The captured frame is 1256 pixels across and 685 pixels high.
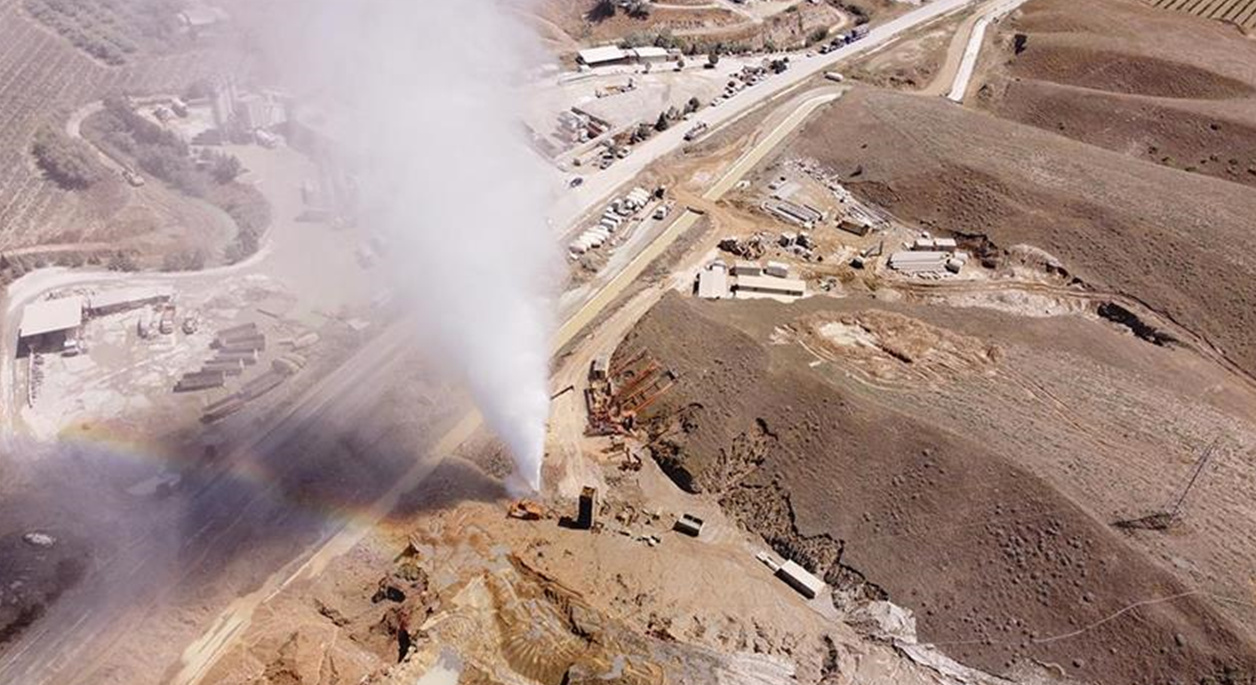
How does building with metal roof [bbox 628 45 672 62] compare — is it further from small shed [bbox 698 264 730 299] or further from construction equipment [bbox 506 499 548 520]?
construction equipment [bbox 506 499 548 520]

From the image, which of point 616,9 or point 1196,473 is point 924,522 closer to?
point 1196,473

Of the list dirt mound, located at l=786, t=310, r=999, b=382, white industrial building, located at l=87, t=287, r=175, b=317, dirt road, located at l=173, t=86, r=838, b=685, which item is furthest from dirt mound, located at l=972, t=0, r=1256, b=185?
white industrial building, located at l=87, t=287, r=175, b=317

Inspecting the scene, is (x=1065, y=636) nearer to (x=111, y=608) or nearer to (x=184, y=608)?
(x=184, y=608)

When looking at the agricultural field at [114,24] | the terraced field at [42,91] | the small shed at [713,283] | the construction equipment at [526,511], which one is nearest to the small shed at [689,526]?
the construction equipment at [526,511]

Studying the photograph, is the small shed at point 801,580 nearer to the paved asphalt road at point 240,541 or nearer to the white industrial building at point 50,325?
the paved asphalt road at point 240,541

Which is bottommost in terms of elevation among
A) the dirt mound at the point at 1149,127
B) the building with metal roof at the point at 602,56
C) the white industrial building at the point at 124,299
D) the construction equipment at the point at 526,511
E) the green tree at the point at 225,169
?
the construction equipment at the point at 526,511
